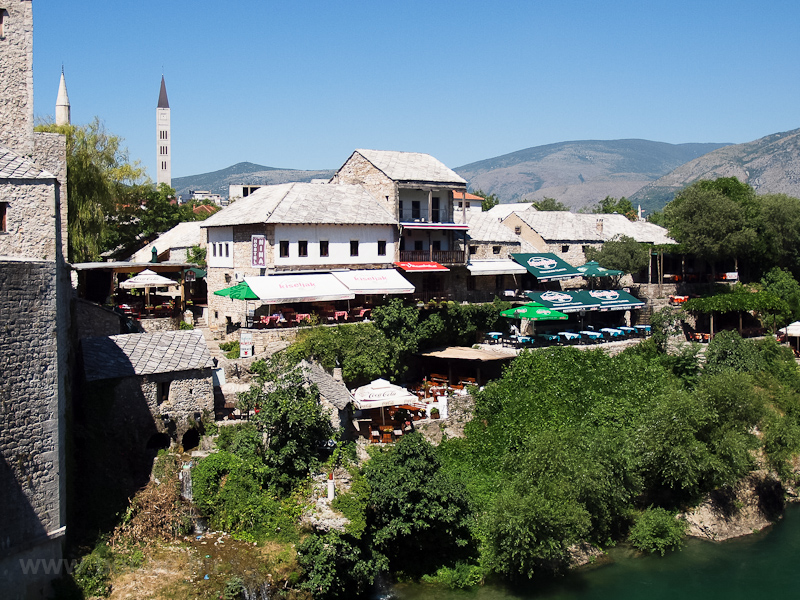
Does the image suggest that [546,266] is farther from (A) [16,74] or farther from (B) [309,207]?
(A) [16,74]

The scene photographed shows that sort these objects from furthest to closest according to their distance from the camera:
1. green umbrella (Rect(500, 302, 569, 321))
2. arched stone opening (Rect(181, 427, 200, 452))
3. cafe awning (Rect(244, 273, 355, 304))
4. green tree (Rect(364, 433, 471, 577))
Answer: green umbrella (Rect(500, 302, 569, 321)) → cafe awning (Rect(244, 273, 355, 304)) → arched stone opening (Rect(181, 427, 200, 452)) → green tree (Rect(364, 433, 471, 577))

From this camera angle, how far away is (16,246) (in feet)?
60.7

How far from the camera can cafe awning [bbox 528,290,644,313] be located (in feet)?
127

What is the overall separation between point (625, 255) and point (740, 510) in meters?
20.0

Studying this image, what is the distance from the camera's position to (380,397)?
27.0m

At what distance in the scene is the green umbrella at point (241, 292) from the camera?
3122 centimetres

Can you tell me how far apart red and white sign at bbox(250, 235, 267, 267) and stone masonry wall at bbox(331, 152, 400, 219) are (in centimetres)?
769

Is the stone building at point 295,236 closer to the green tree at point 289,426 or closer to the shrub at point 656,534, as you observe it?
the green tree at point 289,426

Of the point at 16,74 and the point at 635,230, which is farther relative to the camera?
the point at 635,230

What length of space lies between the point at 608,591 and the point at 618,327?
21388mm

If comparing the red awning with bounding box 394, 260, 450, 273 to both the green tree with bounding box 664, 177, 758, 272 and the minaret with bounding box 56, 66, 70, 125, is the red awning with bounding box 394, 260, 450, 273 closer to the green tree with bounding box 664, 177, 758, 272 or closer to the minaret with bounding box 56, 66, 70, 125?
the green tree with bounding box 664, 177, 758, 272

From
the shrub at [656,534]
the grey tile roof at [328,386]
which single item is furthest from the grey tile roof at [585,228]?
the shrub at [656,534]

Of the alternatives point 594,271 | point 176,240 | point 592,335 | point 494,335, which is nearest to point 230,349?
point 494,335

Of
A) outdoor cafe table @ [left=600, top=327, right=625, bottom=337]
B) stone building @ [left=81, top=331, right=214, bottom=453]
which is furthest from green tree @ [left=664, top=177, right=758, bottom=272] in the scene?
stone building @ [left=81, top=331, right=214, bottom=453]
